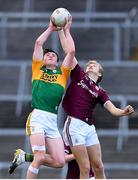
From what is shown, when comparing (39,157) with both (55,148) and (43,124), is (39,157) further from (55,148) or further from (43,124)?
(43,124)

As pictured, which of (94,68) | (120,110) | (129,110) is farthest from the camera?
(94,68)

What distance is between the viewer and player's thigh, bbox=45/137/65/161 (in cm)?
1498

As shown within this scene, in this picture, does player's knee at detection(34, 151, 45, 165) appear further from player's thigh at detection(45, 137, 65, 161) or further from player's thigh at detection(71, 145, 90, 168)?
player's thigh at detection(71, 145, 90, 168)

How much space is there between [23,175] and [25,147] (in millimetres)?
695

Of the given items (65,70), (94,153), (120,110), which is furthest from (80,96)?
(94,153)

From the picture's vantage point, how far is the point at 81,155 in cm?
1520

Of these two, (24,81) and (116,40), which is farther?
(116,40)

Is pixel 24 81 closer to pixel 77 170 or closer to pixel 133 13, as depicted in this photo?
pixel 133 13

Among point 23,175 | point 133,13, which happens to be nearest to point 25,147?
point 23,175

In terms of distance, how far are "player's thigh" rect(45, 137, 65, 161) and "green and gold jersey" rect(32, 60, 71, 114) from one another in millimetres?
378

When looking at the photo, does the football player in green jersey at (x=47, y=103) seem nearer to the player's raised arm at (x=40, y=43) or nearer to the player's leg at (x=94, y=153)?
the player's raised arm at (x=40, y=43)

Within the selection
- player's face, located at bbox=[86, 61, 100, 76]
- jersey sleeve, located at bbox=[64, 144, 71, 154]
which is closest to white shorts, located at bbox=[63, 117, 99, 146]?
jersey sleeve, located at bbox=[64, 144, 71, 154]

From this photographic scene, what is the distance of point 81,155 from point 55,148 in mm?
409

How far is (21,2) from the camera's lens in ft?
81.8
